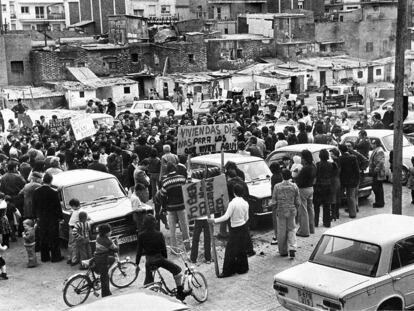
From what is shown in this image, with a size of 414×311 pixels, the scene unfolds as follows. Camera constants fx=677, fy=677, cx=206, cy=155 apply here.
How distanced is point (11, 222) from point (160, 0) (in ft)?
182

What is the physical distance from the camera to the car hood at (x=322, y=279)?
9453mm

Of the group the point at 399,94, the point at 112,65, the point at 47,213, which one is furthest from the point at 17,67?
the point at 399,94

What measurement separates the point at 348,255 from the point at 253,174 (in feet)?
21.1

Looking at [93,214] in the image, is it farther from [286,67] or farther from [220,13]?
[220,13]

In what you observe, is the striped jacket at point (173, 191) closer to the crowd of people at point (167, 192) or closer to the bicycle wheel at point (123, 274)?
the crowd of people at point (167, 192)

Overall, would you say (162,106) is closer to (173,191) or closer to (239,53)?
(239,53)

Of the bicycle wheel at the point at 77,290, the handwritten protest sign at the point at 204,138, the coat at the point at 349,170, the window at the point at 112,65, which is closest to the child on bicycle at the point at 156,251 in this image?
the bicycle wheel at the point at 77,290

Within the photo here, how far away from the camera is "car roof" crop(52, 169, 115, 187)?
48.7ft

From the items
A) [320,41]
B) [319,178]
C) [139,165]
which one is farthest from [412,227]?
[320,41]

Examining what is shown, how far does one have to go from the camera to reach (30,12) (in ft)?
279

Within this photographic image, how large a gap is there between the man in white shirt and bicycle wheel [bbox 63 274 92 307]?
97.2 inches

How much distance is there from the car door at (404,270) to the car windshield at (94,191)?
22.7 ft

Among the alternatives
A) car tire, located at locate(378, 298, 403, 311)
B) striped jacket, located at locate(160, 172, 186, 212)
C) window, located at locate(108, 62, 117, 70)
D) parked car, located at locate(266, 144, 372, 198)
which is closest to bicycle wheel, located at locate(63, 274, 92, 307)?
striped jacket, located at locate(160, 172, 186, 212)

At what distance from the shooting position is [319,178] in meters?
15.2
